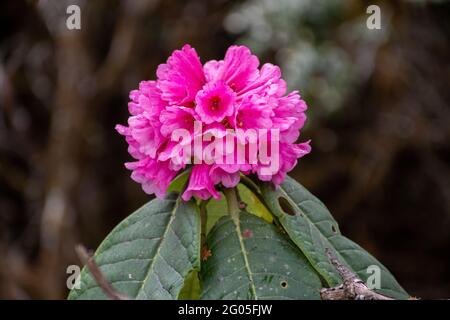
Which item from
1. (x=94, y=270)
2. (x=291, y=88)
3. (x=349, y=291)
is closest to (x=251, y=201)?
(x=349, y=291)

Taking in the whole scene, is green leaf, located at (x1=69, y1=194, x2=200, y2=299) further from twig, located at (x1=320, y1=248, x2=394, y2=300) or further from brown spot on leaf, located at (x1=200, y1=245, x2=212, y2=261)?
twig, located at (x1=320, y1=248, x2=394, y2=300)

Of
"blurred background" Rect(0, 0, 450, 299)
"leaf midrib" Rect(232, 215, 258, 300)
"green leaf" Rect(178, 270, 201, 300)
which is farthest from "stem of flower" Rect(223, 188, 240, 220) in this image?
"blurred background" Rect(0, 0, 450, 299)

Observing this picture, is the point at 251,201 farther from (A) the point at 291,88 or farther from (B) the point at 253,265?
(A) the point at 291,88

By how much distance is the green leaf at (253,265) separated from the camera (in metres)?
0.92

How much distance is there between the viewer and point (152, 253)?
98cm

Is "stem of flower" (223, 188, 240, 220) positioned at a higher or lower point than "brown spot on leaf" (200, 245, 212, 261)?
higher

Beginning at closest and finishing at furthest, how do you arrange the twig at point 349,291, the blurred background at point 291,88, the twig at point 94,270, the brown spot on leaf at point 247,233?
the twig at point 94,270 → the twig at point 349,291 → the brown spot on leaf at point 247,233 → the blurred background at point 291,88

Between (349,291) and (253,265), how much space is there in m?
0.15

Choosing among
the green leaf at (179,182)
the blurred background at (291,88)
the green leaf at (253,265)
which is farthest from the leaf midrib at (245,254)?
the blurred background at (291,88)

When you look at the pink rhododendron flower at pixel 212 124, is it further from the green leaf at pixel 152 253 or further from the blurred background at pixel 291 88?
the blurred background at pixel 291 88

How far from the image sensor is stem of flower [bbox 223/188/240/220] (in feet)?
3.35

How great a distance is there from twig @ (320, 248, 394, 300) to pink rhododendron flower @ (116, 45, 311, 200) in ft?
0.65

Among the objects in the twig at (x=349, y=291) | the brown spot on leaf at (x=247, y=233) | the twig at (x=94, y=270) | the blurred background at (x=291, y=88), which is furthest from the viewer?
the blurred background at (x=291, y=88)
